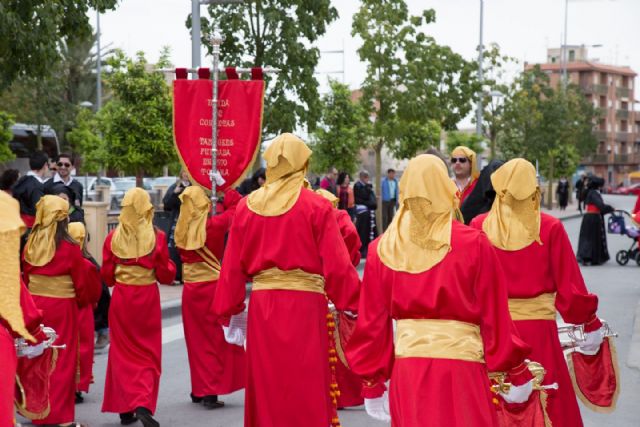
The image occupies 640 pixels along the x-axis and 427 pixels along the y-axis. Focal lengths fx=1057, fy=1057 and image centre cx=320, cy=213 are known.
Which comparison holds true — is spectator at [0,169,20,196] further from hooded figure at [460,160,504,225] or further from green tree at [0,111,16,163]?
green tree at [0,111,16,163]

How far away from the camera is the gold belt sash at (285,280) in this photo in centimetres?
643

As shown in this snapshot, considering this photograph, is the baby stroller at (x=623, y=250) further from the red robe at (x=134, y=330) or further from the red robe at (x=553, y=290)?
the red robe at (x=553, y=290)

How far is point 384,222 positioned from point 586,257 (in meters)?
7.14

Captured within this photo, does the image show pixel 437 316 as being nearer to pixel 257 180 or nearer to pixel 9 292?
pixel 9 292

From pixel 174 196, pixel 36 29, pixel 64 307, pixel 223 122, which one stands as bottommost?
pixel 64 307

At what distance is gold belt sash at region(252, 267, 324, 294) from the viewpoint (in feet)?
21.1

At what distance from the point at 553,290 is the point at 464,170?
2.79 metres

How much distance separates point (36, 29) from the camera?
12102 millimetres

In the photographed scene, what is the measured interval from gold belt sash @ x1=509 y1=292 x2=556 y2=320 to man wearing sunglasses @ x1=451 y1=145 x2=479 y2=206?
8.63 feet

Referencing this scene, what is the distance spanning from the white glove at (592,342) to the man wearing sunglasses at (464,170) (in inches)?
99.0

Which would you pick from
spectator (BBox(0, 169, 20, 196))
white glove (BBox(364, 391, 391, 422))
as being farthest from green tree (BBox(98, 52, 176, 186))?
white glove (BBox(364, 391, 391, 422))

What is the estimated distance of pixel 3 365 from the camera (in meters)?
3.55

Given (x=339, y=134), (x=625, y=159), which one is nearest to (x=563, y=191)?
(x=339, y=134)

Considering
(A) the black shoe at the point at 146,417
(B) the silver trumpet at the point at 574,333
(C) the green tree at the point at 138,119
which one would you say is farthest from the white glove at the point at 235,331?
(C) the green tree at the point at 138,119
